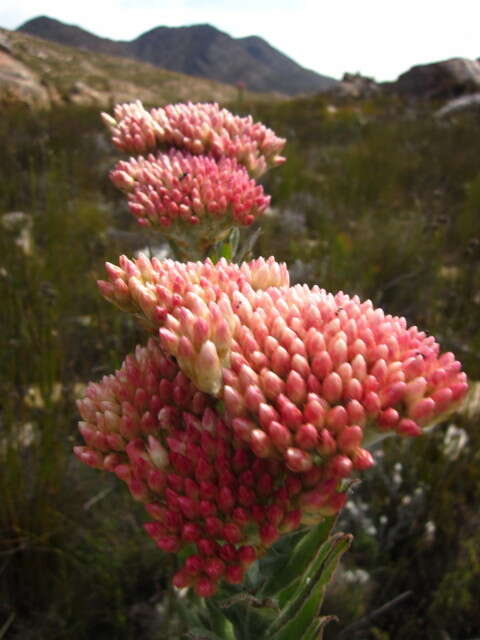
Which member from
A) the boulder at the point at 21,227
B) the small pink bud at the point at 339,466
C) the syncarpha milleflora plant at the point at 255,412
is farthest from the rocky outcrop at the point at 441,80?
the small pink bud at the point at 339,466

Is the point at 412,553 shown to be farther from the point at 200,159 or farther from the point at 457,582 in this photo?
the point at 200,159

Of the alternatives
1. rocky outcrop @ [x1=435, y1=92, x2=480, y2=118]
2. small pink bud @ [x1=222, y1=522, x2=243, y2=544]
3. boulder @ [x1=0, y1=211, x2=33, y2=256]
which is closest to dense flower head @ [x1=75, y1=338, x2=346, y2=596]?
small pink bud @ [x1=222, y1=522, x2=243, y2=544]

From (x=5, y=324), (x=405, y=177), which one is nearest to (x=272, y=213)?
(x=405, y=177)

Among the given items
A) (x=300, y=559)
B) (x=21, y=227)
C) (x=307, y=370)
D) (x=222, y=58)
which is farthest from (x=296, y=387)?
(x=222, y=58)

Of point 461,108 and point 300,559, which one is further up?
point 461,108

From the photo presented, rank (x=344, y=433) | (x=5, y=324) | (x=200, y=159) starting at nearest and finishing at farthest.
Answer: (x=344, y=433) < (x=200, y=159) < (x=5, y=324)

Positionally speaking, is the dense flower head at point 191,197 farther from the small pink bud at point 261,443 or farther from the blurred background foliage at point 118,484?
the small pink bud at point 261,443

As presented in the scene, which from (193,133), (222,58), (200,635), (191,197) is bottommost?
(200,635)

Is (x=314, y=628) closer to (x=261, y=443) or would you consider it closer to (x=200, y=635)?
(x=200, y=635)
